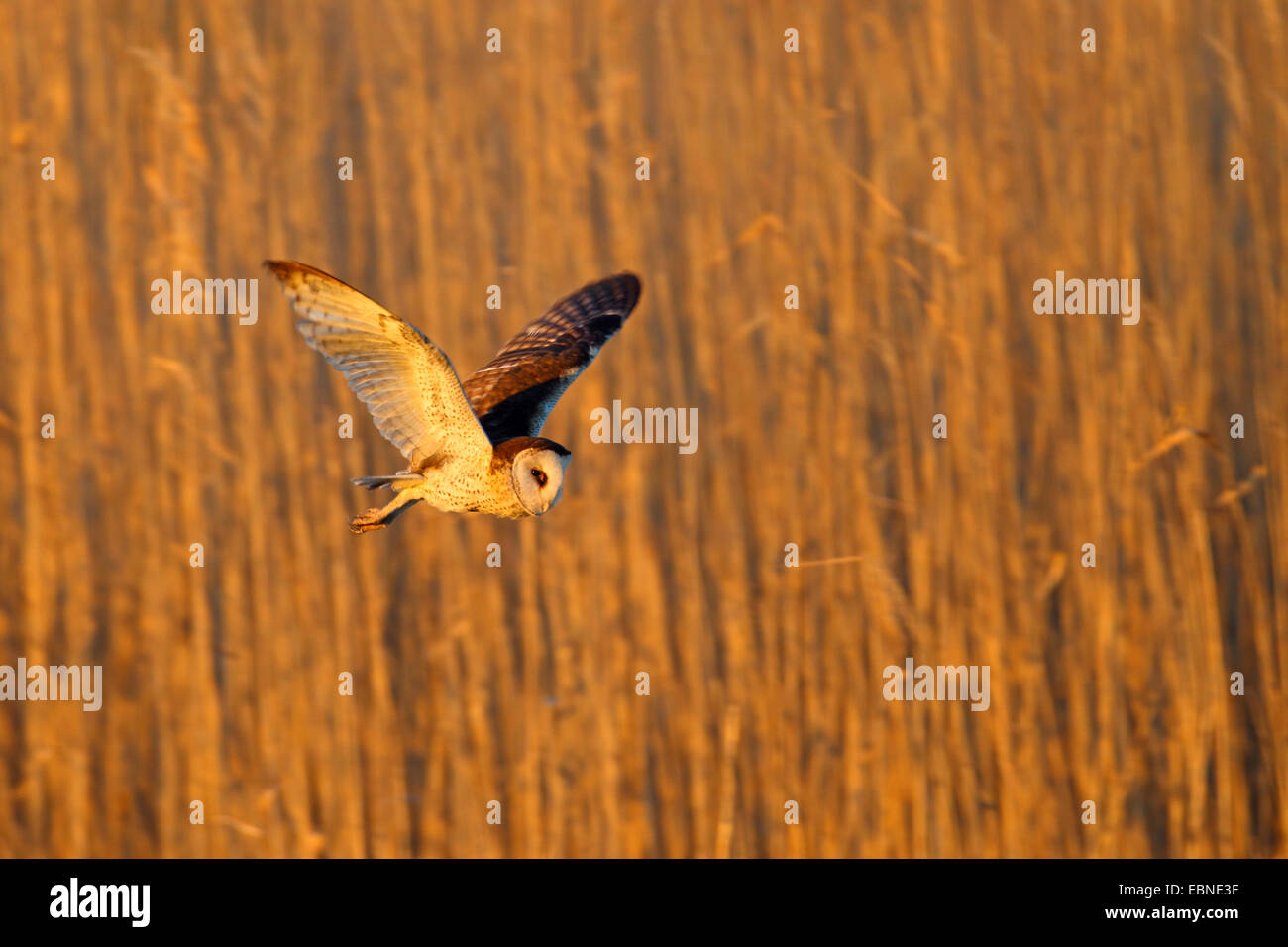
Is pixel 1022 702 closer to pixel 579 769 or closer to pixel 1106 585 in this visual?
pixel 1106 585

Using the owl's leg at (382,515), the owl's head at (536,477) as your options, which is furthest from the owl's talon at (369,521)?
the owl's head at (536,477)

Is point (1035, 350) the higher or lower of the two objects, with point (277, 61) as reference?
lower

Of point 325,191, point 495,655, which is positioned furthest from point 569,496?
point 325,191

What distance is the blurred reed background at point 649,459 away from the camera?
358cm

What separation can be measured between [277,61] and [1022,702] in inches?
96.9

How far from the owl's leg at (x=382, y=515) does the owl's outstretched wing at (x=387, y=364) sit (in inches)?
2.4

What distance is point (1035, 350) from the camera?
375 cm

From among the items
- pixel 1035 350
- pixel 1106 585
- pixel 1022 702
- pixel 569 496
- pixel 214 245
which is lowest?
pixel 1022 702

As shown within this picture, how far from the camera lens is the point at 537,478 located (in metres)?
2.46
